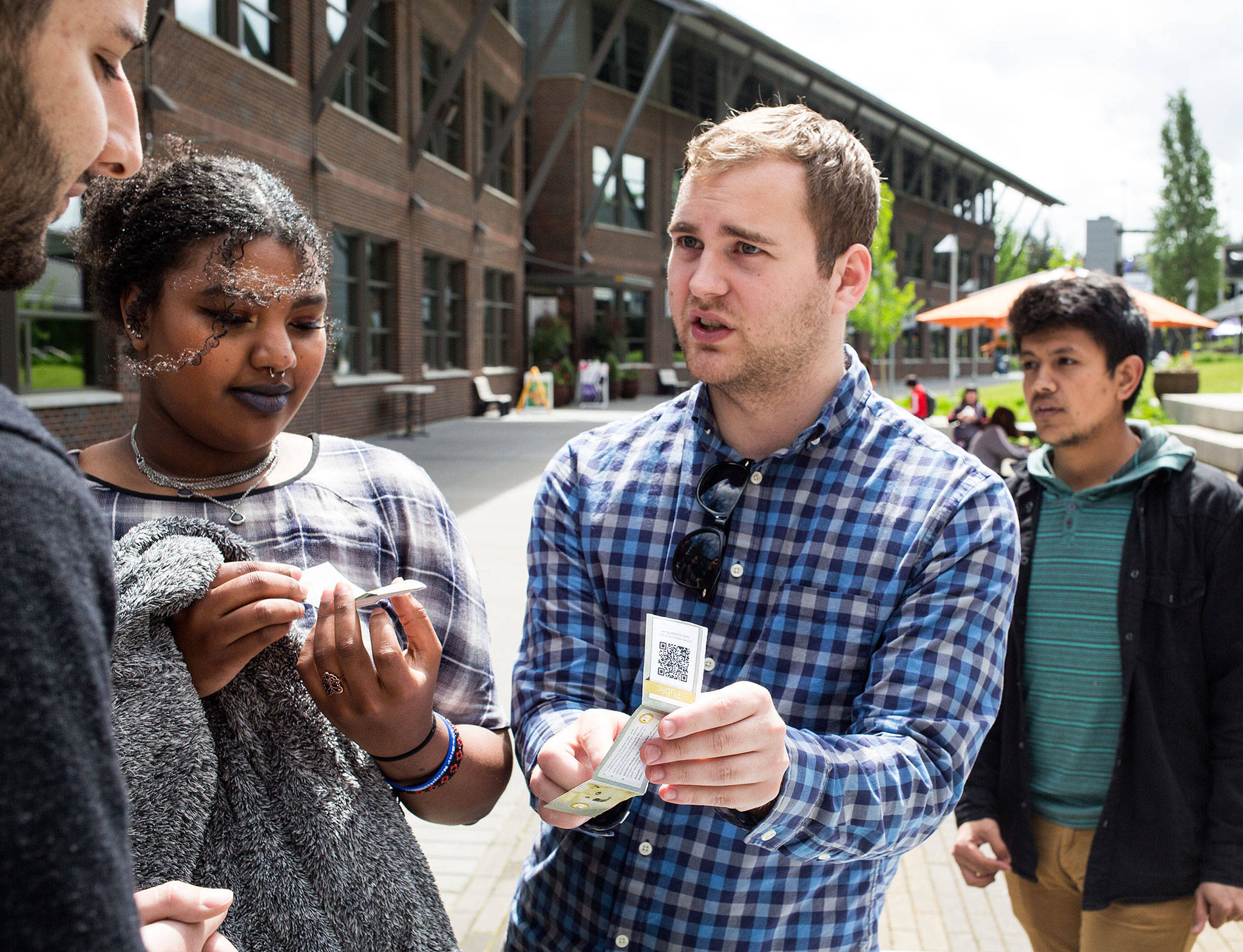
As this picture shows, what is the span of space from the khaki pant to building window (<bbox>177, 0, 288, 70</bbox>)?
13.3m

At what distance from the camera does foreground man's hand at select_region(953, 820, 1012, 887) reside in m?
2.62

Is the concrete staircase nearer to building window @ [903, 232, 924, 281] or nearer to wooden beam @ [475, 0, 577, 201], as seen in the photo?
wooden beam @ [475, 0, 577, 201]

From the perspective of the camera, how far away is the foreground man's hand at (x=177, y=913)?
3.34 ft

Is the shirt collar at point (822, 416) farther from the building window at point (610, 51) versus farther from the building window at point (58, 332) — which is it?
the building window at point (610, 51)

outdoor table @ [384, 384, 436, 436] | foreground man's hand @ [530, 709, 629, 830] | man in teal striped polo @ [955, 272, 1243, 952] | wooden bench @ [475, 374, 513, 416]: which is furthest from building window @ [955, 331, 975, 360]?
foreground man's hand @ [530, 709, 629, 830]

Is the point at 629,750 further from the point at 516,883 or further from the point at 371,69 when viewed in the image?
the point at 371,69

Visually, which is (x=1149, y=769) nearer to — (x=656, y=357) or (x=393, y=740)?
(x=393, y=740)

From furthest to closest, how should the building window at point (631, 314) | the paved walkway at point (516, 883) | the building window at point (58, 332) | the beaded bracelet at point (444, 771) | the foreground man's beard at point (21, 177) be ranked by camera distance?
1. the building window at point (631, 314)
2. the building window at point (58, 332)
3. the paved walkway at point (516, 883)
4. the beaded bracelet at point (444, 771)
5. the foreground man's beard at point (21, 177)

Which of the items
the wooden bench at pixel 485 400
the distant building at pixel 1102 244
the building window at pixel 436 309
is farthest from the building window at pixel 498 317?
the distant building at pixel 1102 244

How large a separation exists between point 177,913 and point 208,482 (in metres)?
0.93

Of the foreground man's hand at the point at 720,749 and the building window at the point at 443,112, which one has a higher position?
the building window at the point at 443,112

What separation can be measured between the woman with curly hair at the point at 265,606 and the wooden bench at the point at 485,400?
2276 centimetres

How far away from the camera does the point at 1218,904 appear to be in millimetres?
2381

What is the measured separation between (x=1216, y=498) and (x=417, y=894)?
2.09 meters
